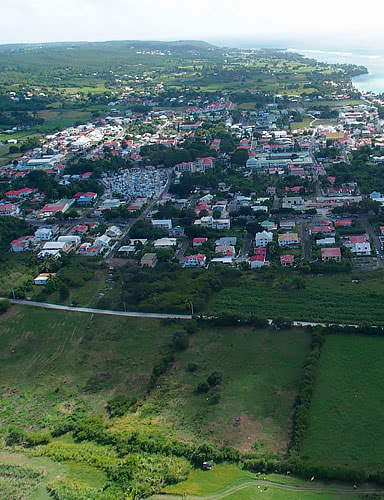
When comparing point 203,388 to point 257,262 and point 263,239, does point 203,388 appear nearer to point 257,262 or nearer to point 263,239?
point 257,262

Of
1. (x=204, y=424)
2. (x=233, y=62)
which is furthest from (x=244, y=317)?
(x=233, y=62)

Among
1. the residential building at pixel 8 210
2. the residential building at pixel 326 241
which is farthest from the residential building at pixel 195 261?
the residential building at pixel 8 210

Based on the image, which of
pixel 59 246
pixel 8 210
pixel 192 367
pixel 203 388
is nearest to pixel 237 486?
pixel 203 388

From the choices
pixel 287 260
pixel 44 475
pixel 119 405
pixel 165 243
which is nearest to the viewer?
pixel 44 475

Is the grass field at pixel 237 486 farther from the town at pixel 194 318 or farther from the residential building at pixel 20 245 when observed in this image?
the residential building at pixel 20 245

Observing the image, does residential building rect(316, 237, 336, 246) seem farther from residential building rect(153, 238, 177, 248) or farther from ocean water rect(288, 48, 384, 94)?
ocean water rect(288, 48, 384, 94)

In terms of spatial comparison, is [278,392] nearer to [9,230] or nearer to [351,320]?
[351,320]

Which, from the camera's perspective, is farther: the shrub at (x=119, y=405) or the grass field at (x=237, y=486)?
the shrub at (x=119, y=405)
